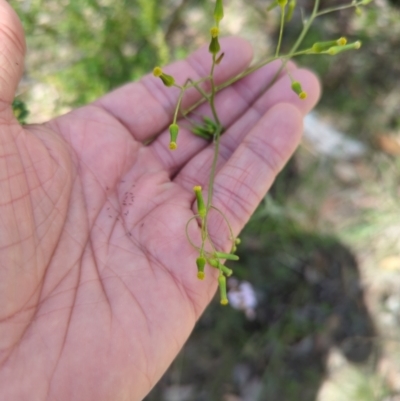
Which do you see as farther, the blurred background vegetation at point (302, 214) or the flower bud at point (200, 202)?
the blurred background vegetation at point (302, 214)

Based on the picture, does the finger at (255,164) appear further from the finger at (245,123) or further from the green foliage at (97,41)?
the green foliage at (97,41)

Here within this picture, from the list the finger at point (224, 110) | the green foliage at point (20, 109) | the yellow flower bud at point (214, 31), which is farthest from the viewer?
the finger at point (224, 110)

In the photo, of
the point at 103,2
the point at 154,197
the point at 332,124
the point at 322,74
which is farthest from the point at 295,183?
the point at 103,2

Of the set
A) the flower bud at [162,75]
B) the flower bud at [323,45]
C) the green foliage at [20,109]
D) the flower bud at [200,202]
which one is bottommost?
the flower bud at [200,202]

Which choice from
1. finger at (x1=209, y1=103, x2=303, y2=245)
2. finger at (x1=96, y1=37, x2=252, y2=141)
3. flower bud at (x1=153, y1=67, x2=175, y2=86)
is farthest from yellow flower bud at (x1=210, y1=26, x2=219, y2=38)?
finger at (x1=96, y1=37, x2=252, y2=141)

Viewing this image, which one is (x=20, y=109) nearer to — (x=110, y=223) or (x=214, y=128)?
(x=110, y=223)

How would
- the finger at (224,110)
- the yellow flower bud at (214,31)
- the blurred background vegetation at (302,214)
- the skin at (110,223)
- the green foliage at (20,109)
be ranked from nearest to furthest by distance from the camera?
the yellow flower bud at (214,31), the skin at (110,223), the green foliage at (20,109), the finger at (224,110), the blurred background vegetation at (302,214)

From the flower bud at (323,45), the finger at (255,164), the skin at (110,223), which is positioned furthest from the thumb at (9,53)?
the flower bud at (323,45)
